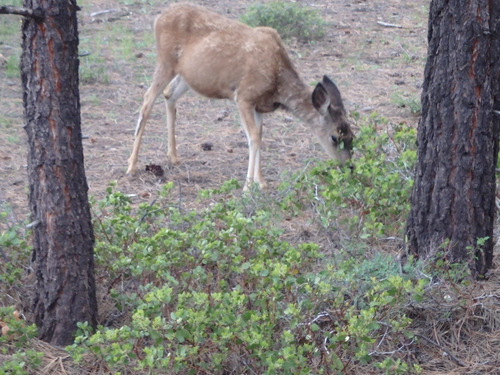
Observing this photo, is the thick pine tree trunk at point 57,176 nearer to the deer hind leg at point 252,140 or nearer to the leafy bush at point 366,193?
the leafy bush at point 366,193

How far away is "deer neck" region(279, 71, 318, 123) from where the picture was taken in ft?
28.9

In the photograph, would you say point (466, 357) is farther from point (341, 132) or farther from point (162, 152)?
point (162, 152)

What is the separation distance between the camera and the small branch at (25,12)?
170 inches

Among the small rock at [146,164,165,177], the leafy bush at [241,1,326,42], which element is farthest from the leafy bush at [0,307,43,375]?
the leafy bush at [241,1,326,42]

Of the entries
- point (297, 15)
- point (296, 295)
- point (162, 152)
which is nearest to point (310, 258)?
point (296, 295)

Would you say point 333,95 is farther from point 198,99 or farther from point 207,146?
point 198,99

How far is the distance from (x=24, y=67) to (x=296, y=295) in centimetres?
212

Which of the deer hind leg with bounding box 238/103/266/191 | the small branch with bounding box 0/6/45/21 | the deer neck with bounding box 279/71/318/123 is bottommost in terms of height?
the deer hind leg with bounding box 238/103/266/191

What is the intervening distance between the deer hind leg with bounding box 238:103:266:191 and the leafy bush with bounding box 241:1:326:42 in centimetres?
500

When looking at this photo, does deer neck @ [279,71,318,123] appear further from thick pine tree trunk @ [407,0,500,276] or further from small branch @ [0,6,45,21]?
small branch @ [0,6,45,21]

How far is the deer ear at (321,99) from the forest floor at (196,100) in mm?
356

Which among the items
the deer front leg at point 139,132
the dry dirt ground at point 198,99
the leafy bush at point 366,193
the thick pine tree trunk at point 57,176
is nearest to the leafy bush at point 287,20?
the dry dirt ground at point 198,99

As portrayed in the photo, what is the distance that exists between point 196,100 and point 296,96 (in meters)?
2.81

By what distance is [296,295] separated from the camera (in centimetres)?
474
